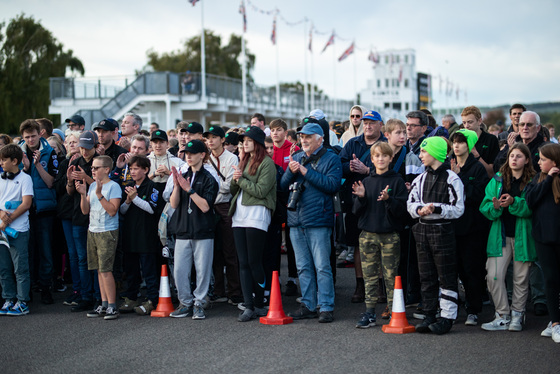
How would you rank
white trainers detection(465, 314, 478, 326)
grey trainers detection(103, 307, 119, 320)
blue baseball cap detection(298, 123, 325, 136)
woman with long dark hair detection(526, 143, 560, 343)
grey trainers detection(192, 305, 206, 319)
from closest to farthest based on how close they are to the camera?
woman with long dark hair detection(526, 143, 560, 343) < white trainers detection(465, 314, 478, 326) < blue baseball cap detection(298, 123, 325, 136) < grey trainers detection(192, 305, 206, 319) < grey trainers detection(103, 307, 119, 320)

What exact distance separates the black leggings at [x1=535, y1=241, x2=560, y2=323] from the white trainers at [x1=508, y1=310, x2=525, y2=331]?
0.39 m

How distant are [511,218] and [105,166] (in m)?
5.00

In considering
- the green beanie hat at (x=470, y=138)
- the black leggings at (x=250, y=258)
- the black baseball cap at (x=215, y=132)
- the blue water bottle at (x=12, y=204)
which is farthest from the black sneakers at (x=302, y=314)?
the blue water bottle at (x=12, y=204)

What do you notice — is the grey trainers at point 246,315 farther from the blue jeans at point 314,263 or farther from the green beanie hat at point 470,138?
the green beanie hat at point 470,138

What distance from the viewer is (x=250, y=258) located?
761cm

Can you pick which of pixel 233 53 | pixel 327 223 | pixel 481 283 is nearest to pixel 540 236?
pixel 481 283

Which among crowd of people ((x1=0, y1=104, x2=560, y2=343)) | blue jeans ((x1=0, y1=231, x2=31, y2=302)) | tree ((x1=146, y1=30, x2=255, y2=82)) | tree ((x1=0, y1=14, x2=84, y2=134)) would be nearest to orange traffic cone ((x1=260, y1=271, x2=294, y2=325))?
crowd of people ((x1=0, y1=104, x2=560, y2=343))

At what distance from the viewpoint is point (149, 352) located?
6320 mm

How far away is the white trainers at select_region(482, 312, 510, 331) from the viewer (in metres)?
6.93

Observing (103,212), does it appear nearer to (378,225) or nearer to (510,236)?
(378,225)

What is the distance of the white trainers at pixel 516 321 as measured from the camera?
686 centimetres

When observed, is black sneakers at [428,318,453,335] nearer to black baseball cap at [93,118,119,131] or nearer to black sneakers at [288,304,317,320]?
black sneakers at [288,304,317,320]

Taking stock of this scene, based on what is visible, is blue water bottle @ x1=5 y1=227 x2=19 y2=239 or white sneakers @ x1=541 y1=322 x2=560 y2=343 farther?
blue water bottle @ x1=5 y1=227 x2=19 y2=239

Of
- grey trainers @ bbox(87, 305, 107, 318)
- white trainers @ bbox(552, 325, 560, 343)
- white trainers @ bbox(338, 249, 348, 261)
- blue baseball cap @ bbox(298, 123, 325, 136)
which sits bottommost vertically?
grey trainers @ bbox(87, 305, 107, 318)
